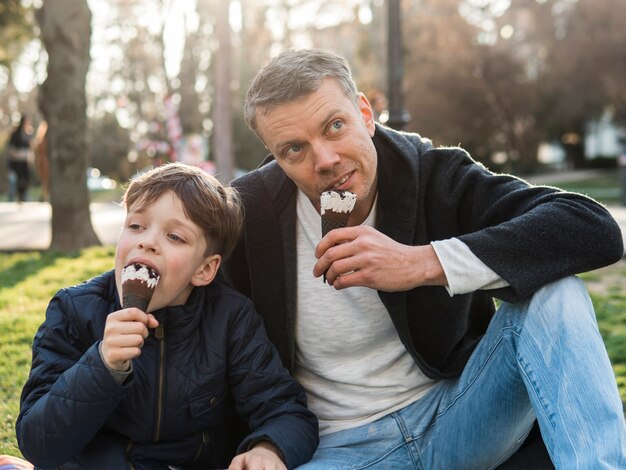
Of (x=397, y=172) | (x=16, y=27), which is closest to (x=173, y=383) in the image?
(x=397, y=172)

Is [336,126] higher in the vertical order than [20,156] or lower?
higher

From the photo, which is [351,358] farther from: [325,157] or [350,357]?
[325,157]

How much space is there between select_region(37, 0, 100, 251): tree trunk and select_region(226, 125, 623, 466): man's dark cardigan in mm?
7008

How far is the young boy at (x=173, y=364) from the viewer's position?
232 cm

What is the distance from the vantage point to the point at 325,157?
8.57 ft

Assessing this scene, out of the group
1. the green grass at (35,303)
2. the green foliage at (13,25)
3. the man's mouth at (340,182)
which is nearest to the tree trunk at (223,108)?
the green foliage at (13,25)

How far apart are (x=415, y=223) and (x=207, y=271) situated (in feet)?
2.47

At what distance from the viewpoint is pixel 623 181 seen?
15.9 metres

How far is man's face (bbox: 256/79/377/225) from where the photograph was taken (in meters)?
2.63

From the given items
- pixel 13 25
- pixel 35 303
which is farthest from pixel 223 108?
pixel 35 303

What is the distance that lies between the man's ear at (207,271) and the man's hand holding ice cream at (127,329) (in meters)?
0.36

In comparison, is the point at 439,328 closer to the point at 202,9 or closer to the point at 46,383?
the point at 46,383

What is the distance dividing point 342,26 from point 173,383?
3503 centimetres

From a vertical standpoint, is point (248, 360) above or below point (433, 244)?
below
